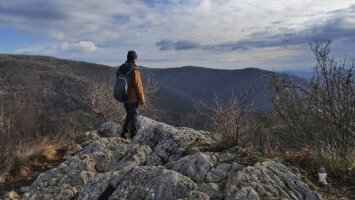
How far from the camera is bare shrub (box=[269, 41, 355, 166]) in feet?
51.3

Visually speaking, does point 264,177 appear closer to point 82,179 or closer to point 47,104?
point 82,179

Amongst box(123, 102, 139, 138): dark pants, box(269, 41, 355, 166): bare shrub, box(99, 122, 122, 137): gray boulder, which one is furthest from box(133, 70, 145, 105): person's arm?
box(269, 41, 355, 166): bare shrub

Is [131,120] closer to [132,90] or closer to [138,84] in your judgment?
[132,90]

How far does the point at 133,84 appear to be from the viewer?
12.0 metres

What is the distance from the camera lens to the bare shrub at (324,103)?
51.3 ft

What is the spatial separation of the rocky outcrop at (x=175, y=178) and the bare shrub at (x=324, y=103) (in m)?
5.74

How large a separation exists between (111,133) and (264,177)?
760 centimetres

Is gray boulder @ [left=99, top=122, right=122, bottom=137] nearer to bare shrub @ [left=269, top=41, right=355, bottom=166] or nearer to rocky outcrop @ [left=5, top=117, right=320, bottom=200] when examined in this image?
rocky outcrop @ [left=5, top=117, right=320, bottom=200]

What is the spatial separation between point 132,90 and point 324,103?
8.29 meters

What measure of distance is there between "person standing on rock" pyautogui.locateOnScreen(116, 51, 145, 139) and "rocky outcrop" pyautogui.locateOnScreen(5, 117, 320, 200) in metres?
2.23

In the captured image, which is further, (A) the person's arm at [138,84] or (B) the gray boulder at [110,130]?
(B) the gray boulder at [110,130]

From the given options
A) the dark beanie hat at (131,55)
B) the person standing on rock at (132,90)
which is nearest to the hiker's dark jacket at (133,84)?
the person standing on rock at (132,90)

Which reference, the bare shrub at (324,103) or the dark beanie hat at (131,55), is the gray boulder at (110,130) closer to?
the dark beanie hat at (131,55)

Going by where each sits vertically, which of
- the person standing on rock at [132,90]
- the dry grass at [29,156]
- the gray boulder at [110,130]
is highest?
the person standing on rock at [132,90]
